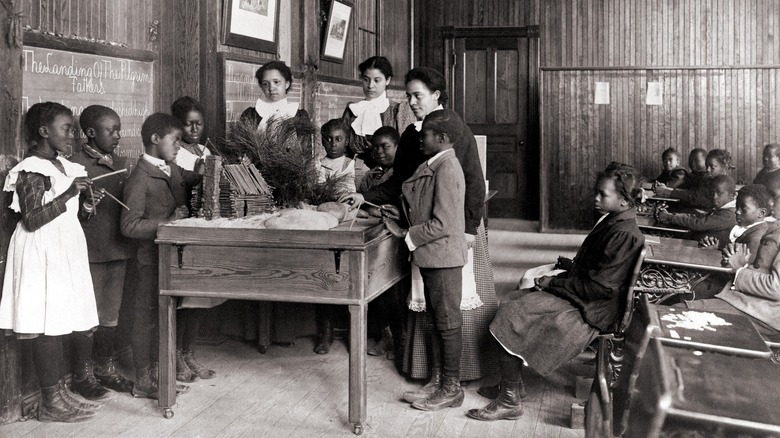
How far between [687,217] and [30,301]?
4495 millimetres

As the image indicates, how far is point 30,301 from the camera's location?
346 cm

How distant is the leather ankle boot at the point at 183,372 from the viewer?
13.5 ft

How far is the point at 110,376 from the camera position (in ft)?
13.3

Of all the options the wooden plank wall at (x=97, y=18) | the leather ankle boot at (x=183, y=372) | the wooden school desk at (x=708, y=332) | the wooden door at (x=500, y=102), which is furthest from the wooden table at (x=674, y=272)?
the wooden door at (x=500, y=102)

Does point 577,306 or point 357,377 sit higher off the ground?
point 577,306

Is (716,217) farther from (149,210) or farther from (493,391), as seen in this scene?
(149,210)

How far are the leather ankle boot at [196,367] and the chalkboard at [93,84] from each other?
1164mm

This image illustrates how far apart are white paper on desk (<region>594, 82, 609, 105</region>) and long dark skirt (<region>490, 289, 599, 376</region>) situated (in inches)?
270

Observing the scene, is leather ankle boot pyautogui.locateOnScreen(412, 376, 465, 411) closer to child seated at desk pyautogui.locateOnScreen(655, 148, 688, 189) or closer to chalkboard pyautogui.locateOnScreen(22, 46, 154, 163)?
chalkboard pyautogui.locateOnScreen(22, 46, 154, 163)

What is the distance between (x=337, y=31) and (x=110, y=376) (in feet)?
13.4

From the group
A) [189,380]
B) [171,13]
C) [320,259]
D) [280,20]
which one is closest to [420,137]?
[320,259]

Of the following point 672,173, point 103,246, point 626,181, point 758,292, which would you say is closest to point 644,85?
point 672,173

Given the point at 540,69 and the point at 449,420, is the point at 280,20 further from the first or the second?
the point at 540,69

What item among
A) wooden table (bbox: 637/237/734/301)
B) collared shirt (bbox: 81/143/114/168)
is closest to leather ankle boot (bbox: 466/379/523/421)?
wooden table (bbox: 637/237/734/301)
